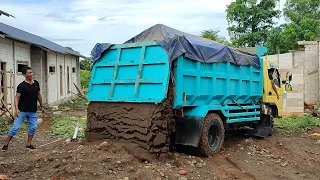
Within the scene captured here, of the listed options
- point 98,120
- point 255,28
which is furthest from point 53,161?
point 255,28

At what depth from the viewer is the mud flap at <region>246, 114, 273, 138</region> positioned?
33.4 feet

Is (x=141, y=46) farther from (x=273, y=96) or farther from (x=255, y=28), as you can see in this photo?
(x=255, y=28)

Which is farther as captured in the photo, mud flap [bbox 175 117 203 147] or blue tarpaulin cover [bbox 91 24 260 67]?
mud flap [bbox 175 117 203 147]

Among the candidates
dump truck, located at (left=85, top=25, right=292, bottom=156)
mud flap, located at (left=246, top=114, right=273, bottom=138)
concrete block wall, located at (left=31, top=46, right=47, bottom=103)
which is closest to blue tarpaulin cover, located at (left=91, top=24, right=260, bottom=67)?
dump truck, located at (left=85, top=25, right=292, bottom=156)

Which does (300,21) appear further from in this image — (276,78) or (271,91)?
(271,91)

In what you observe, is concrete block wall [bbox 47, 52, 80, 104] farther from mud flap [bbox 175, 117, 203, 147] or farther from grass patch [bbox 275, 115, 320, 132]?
mud flap [bbox 175, 117, 203, 147]

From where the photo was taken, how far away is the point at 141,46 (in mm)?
7172

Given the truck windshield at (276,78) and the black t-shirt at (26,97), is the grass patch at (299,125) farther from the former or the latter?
the black t-shirt at (26,97)

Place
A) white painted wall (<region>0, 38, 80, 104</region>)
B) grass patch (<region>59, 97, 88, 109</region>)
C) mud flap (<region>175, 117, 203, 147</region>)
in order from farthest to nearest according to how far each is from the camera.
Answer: grass patch (<region>59, 97, 88, 109</region>)
white painted wall (<region>0, 38, 80, 104</region>)
mud flap (<region>175, 117, 203, 147</region>)

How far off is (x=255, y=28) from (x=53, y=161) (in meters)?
30.4

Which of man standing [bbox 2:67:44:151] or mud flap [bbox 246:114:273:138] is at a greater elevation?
man standing [bbox 2:67:44:151]

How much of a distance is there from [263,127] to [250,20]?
969 inches

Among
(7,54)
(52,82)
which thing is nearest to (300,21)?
(52,82)

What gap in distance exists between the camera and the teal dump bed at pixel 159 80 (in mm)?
6785
